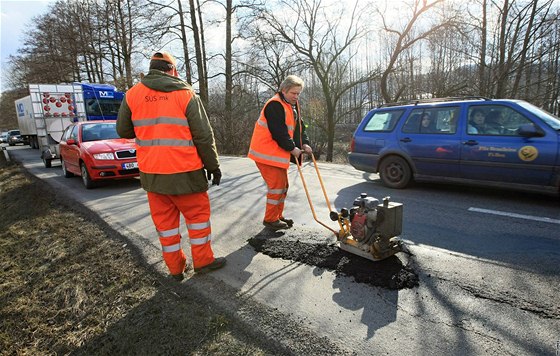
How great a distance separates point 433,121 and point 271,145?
3.60 metres

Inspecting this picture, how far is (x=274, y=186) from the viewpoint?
14.1 feet

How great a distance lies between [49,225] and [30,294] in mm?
2330

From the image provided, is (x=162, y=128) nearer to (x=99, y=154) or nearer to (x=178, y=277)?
(x=178, y=277)

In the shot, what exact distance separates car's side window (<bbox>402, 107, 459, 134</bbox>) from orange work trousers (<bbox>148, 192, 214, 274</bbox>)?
467 centimetres

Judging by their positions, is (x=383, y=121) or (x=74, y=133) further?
(x=74, y=133)

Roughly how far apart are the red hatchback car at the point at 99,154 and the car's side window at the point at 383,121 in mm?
5373

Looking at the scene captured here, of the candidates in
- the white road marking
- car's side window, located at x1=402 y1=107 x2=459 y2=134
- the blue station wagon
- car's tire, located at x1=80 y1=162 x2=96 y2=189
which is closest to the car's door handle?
the blue station wagon

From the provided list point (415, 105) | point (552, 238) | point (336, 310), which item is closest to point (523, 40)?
point (415, 105)

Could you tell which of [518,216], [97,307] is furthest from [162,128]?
[518,216]

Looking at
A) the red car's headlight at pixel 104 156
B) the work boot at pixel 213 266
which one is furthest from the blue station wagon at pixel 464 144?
the red car's headlight at pixel 104 156

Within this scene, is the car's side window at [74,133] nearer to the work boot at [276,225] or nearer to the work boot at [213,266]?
the work boot at [276,225]

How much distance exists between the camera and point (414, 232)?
4.18 metres

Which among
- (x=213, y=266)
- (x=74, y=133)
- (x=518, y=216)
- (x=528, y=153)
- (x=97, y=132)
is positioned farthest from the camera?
(x=74, y=133)

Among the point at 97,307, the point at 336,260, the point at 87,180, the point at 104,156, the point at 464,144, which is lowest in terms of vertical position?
the point at 97,307
